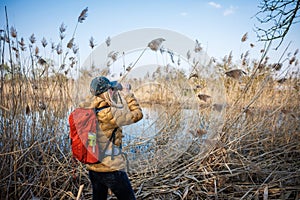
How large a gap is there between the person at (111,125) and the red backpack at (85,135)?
0.16 ft

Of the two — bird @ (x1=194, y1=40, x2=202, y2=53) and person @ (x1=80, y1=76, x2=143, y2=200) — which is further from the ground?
bird @ (x1=194, y1=40, x2=202, y2=53)

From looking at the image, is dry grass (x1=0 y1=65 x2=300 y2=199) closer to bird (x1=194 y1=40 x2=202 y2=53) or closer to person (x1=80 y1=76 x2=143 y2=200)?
person (x1=80 y1=76 x2=143 y2=200)

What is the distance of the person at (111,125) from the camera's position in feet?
3.83

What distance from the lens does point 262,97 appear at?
9.40 ft

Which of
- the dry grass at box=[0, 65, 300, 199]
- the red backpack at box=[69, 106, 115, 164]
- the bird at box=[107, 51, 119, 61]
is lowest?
the dry grass at box=[0, 65, 300, 199]

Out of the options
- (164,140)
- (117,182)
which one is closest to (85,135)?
(117,182)

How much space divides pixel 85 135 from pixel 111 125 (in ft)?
0.52

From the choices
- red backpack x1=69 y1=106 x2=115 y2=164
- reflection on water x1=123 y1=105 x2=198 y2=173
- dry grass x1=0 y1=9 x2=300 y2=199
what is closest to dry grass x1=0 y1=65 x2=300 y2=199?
dry grass x1=0 y1=9 x2=300 y2=199

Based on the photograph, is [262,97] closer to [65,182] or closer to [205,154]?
[205,154]

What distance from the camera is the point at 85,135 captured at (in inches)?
43.4

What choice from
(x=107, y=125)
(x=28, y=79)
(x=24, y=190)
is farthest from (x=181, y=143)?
(x=28, y=79)

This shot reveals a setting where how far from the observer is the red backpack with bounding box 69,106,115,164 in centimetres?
110

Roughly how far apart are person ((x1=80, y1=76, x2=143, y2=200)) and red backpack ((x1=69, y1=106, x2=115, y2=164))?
0.16ft

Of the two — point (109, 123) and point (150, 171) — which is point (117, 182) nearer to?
point (109, 123)
